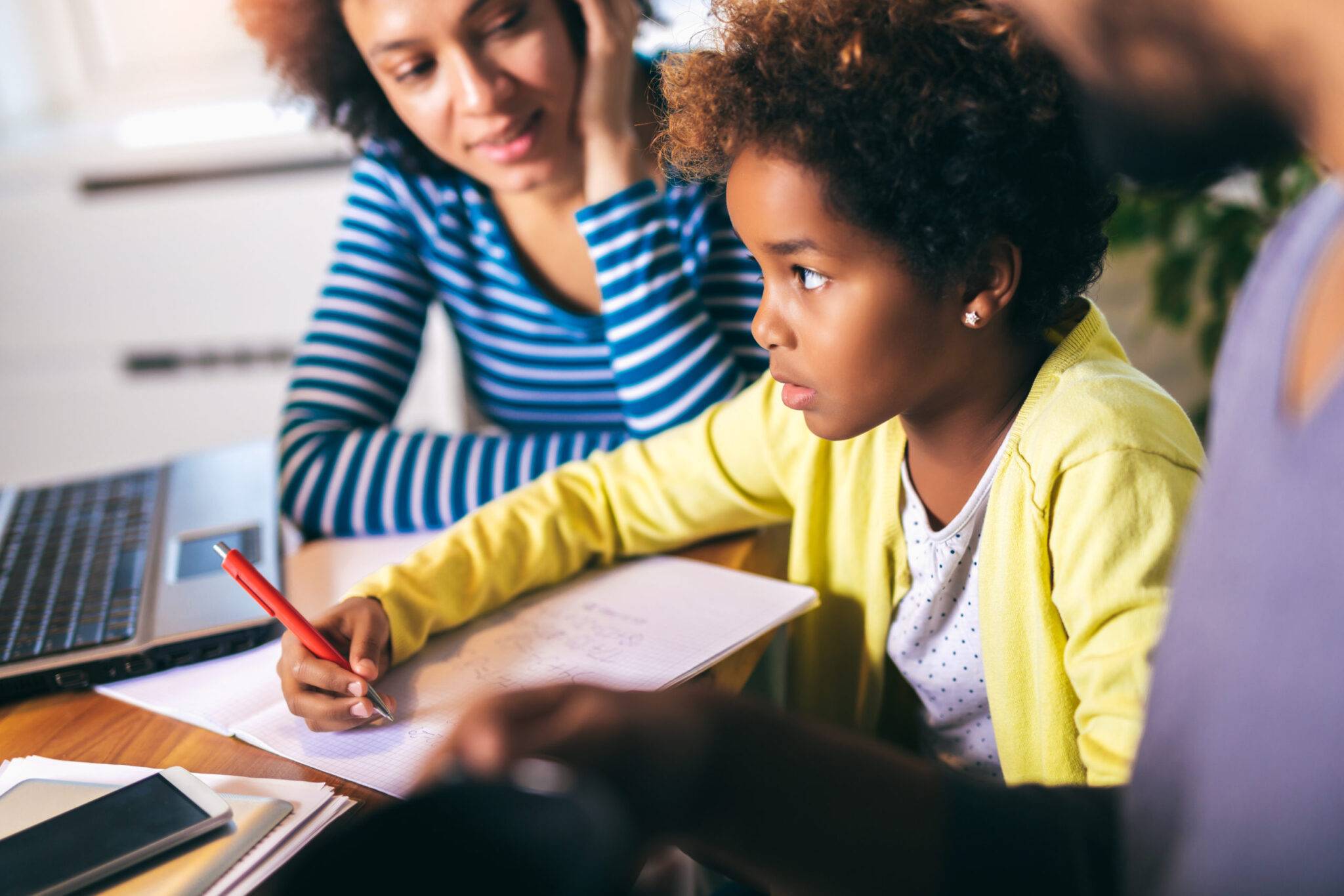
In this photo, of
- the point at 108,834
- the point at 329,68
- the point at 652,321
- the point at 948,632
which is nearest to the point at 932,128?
the point at 948,632

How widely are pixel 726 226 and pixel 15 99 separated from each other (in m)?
1.90

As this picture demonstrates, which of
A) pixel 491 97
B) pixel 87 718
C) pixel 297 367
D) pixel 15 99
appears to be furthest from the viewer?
pixel 15 99

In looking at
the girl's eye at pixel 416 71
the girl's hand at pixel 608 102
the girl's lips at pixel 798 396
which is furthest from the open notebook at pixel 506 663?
the girl's eye at pixel 416 71

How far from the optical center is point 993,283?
0.74 metres

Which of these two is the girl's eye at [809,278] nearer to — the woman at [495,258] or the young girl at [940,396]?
the young girl at [940,396]

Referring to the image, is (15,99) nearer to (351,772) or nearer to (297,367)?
(297,367)

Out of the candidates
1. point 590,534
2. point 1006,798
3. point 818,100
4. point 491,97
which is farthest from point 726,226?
point 1006,798

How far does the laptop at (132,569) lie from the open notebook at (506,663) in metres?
0.03

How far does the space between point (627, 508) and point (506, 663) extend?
0.22m

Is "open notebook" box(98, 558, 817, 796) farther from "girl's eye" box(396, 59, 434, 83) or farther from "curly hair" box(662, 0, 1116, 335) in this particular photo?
"girl's eye" box(396, 59, 434, 83)

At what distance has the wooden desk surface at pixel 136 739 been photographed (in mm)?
690

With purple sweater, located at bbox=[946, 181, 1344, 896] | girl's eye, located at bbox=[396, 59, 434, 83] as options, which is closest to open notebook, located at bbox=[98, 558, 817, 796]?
purple sweater, located at bbox=[946, 181, 1344, 896]

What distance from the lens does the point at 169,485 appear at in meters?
1.14

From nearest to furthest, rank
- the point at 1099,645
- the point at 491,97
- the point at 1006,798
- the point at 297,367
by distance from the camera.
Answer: the point at 1006,798, the point at 1099,645, the point at 491,97, the point at 297,367
